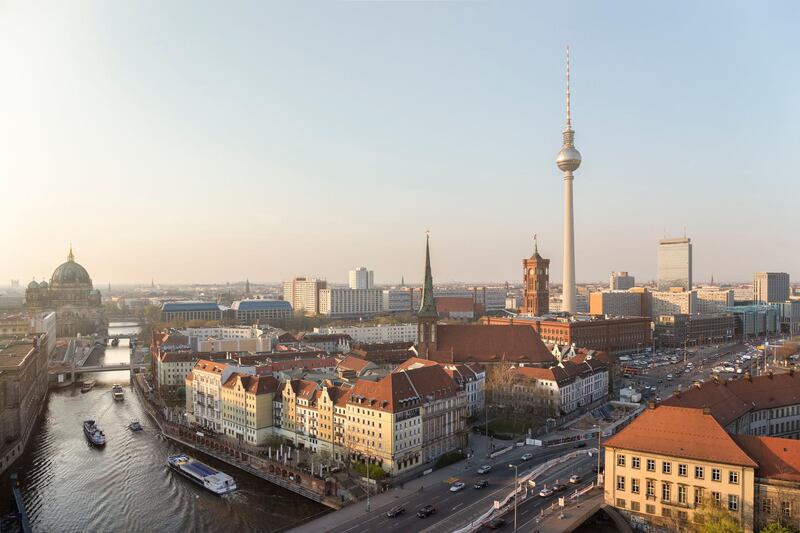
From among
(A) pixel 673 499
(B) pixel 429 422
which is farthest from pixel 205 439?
(A) pixel 673 499

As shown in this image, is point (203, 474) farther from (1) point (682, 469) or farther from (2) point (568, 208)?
(2) point (568, 208)

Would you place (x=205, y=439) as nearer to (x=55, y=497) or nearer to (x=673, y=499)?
(x=55, y=497)

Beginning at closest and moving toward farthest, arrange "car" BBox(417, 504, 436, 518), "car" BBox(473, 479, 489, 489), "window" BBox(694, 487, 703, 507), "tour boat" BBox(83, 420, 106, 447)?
1. "window" BBox(694, 487, 703, 507)
2. "car" BBox(417, 504, 436, 518)
3. "car" BBox(473, 479, 489, 489)
4. "tour boat" BBox(83, 420, 106, 447)

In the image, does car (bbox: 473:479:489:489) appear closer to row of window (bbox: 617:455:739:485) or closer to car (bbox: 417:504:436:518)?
car (bbox: 417:504:436:518)

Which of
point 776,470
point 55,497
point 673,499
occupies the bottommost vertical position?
point 55,497

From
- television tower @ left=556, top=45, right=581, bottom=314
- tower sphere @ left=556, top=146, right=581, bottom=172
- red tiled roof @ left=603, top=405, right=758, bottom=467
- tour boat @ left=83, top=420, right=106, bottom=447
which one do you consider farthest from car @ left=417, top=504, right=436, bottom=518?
tower sphere @ left=556, top=146, right=581, bottom=172

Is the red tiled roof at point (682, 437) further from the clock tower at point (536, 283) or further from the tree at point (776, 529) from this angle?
the clock tower at point (536, 283)

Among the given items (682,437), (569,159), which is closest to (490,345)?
Result: (682,437)

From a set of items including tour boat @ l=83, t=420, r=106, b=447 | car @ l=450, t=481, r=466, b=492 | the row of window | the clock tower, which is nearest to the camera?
the row of window
